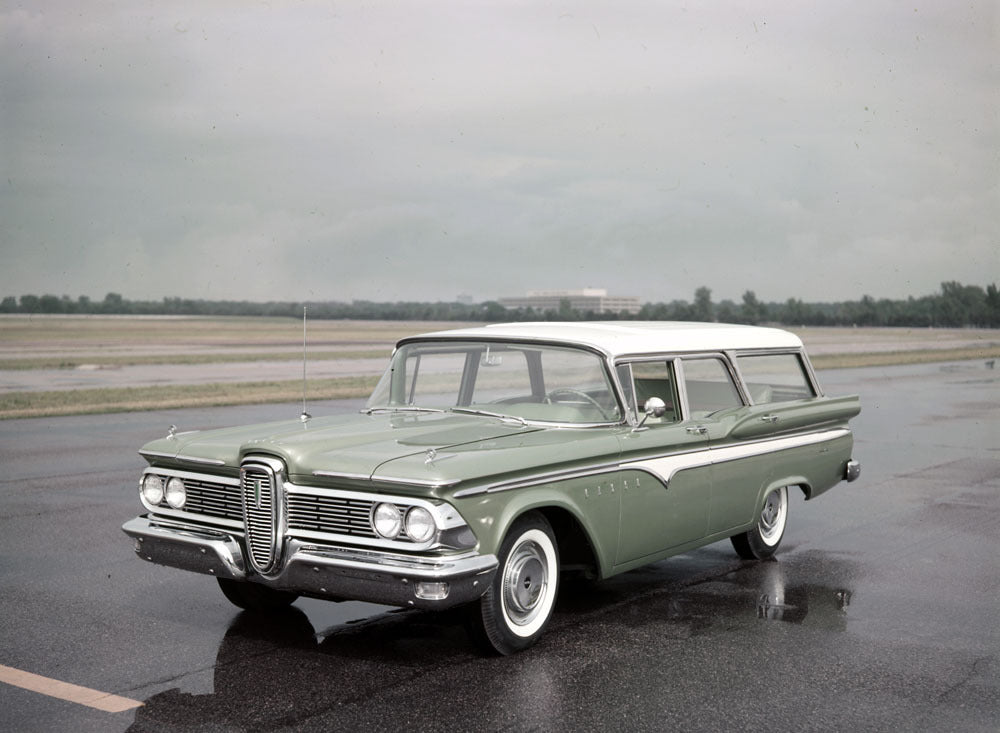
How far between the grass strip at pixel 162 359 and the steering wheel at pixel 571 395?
3105cm

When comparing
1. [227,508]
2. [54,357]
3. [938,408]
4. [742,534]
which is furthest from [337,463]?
[54,357]

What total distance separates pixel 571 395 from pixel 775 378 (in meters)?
2.37

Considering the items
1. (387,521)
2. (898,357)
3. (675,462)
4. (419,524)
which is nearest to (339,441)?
(387,521)

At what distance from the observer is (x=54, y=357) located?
4059 cm

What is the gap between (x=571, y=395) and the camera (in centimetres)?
619

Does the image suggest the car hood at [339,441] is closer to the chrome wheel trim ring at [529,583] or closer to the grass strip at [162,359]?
the chrome wheel trim ring at [529,583]

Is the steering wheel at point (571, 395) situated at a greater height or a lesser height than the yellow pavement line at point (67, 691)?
greater

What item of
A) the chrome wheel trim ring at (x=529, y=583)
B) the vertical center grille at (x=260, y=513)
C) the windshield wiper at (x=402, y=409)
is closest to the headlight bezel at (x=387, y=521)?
the vertical center grille at (x=260, y=513)

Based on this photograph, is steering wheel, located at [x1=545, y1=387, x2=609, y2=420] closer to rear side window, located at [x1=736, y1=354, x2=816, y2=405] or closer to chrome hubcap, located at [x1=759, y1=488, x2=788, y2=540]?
rear side window, located at [x1=736, y1=354, x2=816, y2=405]

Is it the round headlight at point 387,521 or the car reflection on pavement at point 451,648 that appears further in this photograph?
the round headlight at point 387,521

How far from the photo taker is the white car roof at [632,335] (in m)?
6.34

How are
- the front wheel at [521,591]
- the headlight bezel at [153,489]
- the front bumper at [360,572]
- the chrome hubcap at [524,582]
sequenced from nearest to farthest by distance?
the front bumper at [360,572] → the front wheel at [521,591] → the chrome hubcap at [524,582] → the headlight bezel at [153,489]

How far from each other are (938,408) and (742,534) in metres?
14.6

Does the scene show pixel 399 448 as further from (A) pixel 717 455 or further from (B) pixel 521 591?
(A) pixel 717 455
